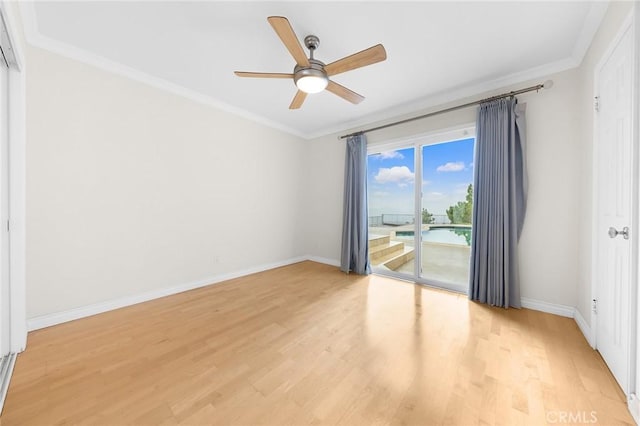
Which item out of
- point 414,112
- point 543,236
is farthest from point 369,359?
point 414,112

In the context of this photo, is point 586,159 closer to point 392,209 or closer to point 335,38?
point 392,209

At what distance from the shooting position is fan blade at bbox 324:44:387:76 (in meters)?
1.66

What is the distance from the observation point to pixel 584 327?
1.96 meters

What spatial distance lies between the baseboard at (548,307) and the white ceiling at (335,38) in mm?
2384

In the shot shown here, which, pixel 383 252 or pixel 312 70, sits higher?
pixel 312 70

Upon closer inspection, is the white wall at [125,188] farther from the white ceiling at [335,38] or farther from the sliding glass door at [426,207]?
the sliding glass door at [426,207]

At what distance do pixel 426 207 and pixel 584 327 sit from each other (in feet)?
5.97

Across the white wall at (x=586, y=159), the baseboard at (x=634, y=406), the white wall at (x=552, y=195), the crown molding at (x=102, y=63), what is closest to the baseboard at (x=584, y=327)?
the white wall at (x=586, y=159)

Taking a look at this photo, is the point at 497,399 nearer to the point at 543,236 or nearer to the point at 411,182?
the point at 543,236

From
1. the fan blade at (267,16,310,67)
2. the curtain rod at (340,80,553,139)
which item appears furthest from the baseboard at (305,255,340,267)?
the fan blade at (267,16,310,67)

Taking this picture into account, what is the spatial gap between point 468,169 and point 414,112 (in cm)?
111

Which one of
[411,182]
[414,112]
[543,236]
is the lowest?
[543,236]

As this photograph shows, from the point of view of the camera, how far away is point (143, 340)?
186 centimetres
